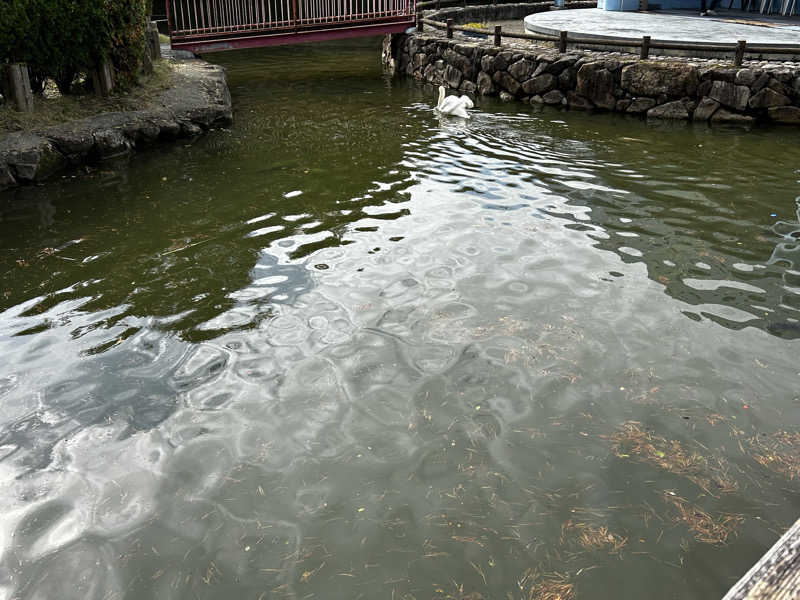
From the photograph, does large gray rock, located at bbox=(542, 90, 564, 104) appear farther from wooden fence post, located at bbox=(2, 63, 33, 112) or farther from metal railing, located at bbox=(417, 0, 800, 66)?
wooden fence post, located at bbox=(2, 63, 33, 112)

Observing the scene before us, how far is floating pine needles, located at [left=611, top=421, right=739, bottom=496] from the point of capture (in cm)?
372

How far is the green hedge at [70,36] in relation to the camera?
30.5 ft

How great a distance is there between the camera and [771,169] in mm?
9578

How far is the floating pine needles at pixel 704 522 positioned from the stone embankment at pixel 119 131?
8.88 meters

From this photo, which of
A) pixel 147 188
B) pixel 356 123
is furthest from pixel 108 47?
pixel 356 123

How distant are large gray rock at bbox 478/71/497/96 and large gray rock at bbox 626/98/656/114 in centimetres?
347

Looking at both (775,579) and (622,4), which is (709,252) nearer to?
(775,579)

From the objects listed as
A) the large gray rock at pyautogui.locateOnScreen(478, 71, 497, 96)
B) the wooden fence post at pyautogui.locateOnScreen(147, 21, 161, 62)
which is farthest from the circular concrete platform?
the wooden fence post at pyautogui.locateOnScreen(147, 21, 161, 62)

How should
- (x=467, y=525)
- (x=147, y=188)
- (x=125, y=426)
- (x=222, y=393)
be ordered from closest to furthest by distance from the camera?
(x=467, y=525), (x=125, y=426), (x=222, y=393), (x=147, y=188)

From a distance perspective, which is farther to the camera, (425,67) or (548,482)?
(425,67)

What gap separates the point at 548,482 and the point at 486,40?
15626mm

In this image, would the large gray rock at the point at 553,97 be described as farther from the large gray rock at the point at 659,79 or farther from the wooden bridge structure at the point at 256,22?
the wooden bridge structure at the point at 256,22

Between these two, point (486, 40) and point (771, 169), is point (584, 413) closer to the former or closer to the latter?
point (771, 169)

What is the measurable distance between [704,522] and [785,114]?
11459mm
